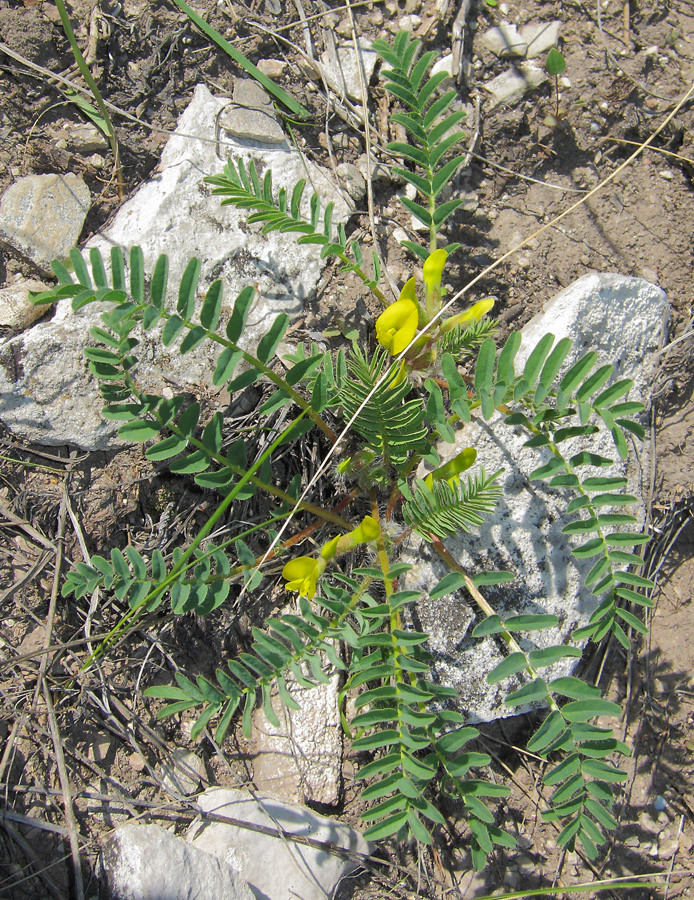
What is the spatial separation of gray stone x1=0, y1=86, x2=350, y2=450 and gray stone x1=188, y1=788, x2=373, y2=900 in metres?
1.56

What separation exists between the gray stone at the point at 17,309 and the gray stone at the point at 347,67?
5.70ft

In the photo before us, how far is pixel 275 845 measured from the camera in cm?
258

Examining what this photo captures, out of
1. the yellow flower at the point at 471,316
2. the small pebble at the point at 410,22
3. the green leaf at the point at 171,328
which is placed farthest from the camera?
the small pebble at the point at 410,22

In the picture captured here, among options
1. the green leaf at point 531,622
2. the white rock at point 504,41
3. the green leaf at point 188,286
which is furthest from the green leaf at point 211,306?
the white rock at point 504,41

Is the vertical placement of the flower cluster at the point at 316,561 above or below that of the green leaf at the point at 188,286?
below

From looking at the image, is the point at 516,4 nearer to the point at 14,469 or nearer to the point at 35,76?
the point at 35,76

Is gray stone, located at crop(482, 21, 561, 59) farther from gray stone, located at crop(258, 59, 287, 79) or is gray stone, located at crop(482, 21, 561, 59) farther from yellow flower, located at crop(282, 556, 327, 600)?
yellow flower, located at crop(282, 556, 327, 600)

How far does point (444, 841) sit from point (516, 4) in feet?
13.2

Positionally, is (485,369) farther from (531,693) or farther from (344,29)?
(344,29)

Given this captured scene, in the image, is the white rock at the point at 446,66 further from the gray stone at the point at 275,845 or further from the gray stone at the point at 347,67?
the gray stone at the point at 275,845

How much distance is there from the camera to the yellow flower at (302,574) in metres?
2.41

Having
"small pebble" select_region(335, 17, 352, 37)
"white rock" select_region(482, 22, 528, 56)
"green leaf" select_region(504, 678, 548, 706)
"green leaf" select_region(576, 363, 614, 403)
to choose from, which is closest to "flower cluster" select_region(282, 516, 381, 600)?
"green leaf" select_region(504, 678, 548, 706)

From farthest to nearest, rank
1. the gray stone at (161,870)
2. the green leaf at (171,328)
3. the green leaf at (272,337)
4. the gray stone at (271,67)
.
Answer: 1. the gray stone at (271,67)
2. the gray stone at (161,870)
3. the green leaf at (272,337)
4. the green leaf at (171,328)

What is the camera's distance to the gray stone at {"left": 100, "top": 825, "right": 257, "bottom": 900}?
94.2 inches
